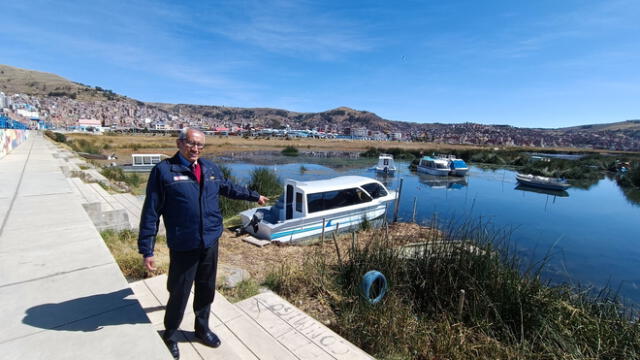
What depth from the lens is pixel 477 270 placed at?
174 inches

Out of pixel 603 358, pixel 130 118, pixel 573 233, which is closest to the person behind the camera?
pixel 603 358

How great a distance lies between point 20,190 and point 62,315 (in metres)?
5.58

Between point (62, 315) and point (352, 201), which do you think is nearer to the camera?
point (62, 315)

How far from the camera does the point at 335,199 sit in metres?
10.2

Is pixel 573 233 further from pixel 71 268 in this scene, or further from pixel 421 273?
pixel 71 268

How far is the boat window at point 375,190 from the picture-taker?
11.7 meters

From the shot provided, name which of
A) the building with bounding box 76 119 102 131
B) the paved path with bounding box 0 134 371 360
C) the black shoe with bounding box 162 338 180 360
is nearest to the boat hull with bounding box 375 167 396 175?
the paved path with bounding box 0 134 371 360

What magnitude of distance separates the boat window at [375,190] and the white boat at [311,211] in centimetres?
43

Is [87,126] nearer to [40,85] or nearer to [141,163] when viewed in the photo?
[40,85]

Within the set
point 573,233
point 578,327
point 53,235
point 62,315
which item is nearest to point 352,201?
point 578,327

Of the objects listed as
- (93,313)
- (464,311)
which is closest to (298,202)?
(464,311)

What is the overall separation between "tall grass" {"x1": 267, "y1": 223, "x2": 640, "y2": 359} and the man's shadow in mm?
2427

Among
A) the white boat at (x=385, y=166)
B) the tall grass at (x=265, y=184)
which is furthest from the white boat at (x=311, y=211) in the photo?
the white boat at (x=385, y=166)

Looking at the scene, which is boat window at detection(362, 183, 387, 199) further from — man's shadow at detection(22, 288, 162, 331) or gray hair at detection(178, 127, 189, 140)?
man's shadow at detection(22, 288, 162, 331)
